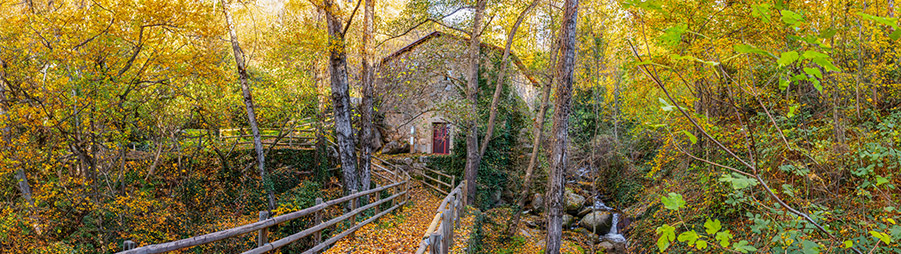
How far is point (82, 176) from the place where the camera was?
969 centimetres

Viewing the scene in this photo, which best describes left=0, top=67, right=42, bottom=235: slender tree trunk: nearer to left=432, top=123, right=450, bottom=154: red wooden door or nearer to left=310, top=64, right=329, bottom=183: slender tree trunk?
left=310, top=64, right=329, bottom=183: slender tree trunk

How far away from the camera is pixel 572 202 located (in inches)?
691

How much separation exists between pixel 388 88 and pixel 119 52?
794cm

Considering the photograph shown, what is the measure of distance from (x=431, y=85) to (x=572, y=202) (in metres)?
7.72

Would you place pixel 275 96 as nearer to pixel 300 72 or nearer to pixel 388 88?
pixel 300 72

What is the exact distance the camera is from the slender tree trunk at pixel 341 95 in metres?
9.37

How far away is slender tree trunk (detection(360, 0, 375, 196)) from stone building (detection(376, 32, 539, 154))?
250 cm

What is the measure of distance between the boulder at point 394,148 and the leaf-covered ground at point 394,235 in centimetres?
849

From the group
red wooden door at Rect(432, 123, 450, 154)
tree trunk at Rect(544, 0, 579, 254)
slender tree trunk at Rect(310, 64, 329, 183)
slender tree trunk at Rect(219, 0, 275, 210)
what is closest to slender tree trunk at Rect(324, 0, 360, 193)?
slender tree trunk at Rect(219, 0, 275, 210)

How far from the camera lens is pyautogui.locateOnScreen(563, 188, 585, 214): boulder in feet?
56.7

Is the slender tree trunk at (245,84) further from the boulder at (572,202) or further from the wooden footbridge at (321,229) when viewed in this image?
the boulder at (572,202)

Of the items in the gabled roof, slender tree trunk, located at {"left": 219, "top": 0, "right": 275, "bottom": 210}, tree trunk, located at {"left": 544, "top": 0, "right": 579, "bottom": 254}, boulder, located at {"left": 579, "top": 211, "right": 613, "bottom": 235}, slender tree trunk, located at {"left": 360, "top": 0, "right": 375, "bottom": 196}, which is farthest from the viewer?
the gabled roof

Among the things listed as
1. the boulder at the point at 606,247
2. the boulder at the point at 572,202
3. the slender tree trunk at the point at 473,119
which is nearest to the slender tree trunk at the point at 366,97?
the slender tree trunk at the point at 473,119

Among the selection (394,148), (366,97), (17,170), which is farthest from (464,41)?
(17,170)
